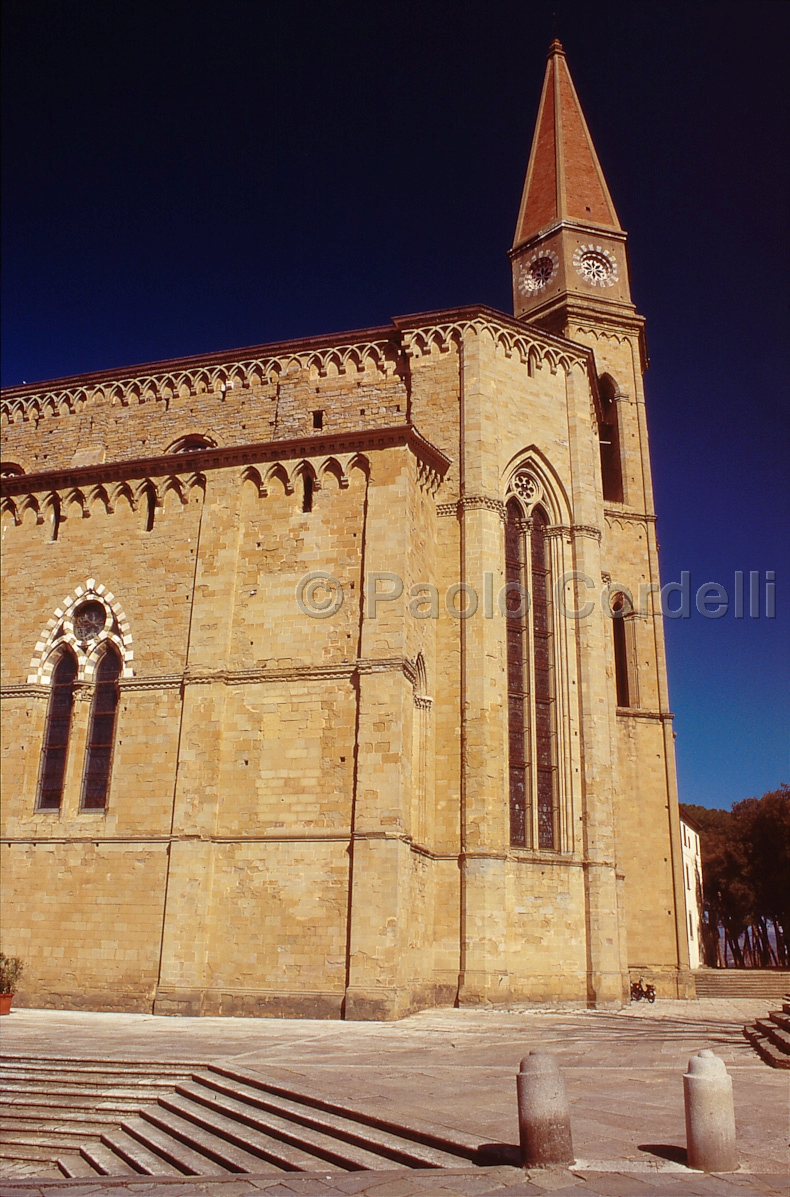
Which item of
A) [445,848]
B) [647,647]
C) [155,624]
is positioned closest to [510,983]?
[445,848]

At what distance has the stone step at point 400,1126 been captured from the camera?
635cm

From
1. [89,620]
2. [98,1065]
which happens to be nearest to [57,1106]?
[98,1065]

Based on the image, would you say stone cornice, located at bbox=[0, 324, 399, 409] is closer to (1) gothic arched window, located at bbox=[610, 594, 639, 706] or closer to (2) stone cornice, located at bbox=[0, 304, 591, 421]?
(2) stone cornice, located at bbox=[0, 304, 591, 421]

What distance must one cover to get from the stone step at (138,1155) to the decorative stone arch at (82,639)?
33.7 ft

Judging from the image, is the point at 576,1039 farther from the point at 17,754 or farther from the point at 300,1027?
the point at 17,754

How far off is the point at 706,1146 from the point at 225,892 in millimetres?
11320

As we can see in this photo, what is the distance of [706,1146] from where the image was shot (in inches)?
227

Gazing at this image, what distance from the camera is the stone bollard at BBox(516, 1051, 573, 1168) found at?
19.2 ft

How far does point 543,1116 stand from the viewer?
5.89 meters

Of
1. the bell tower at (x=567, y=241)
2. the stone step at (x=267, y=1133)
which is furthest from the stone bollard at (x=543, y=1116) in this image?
the bell tower at (x=567, y=241)

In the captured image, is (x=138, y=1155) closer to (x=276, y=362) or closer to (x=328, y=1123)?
(x=328, y=1123)

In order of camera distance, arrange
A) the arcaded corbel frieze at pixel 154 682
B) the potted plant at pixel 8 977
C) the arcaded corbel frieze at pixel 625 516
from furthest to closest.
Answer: the arcaded corbel frieze at pixel 625 516 → the arcaded corbel frieze at pixel 154 682 → the potted plant at pixel 8 977

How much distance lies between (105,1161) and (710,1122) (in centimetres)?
509

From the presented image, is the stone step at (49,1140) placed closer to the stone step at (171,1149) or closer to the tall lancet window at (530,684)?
the stone step at (171,1149)
